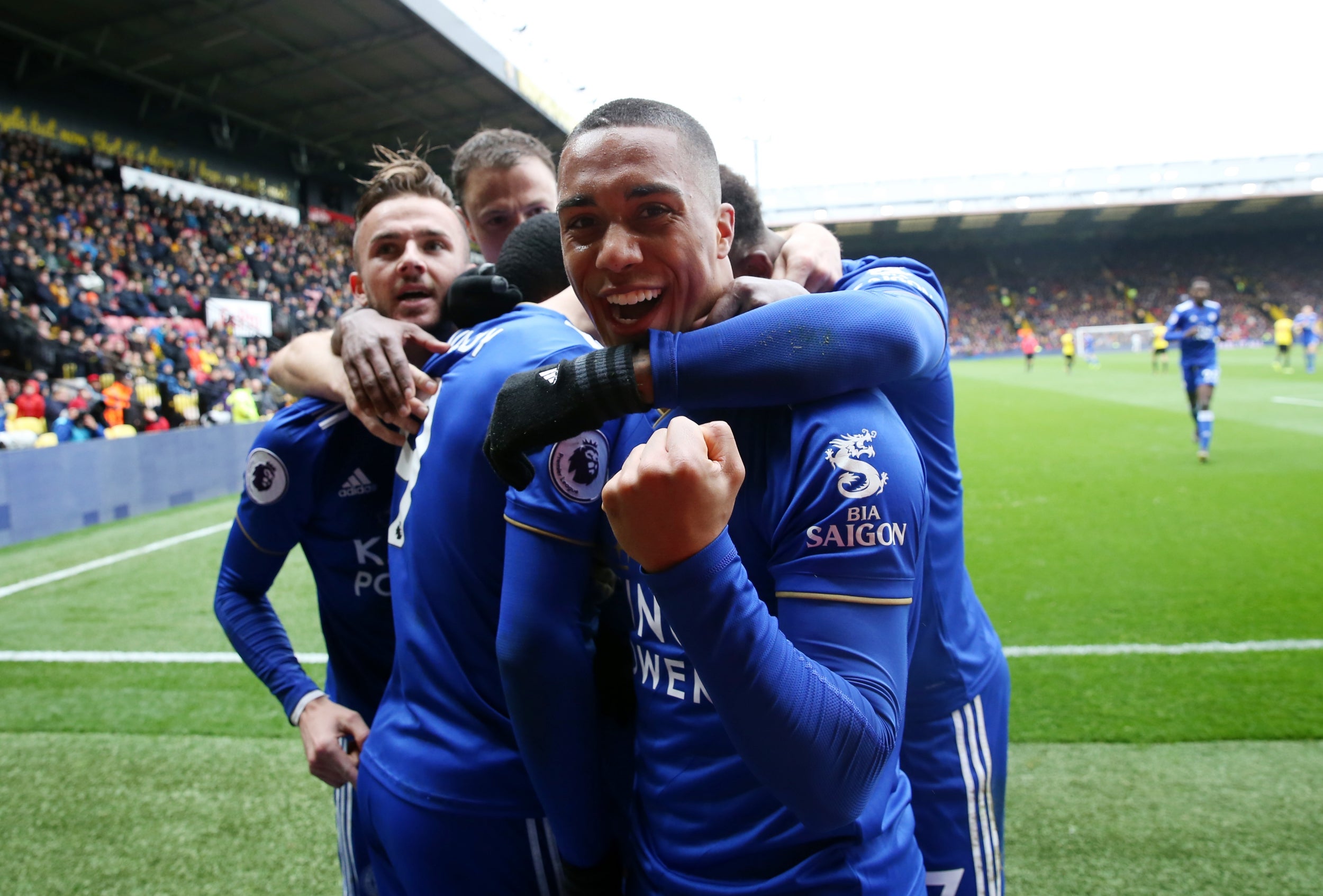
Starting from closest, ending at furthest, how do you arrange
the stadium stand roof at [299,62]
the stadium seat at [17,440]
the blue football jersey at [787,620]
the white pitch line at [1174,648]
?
the blue football jersey at [787,620]
the white pitch line at [1174,648]
the stadium seat at [17,440]
the stadium stand roof at [299,62]

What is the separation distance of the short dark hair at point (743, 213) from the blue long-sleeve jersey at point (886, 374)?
0.47 metres

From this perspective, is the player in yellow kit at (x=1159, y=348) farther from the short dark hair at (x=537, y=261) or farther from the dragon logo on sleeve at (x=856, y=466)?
Answer: the dragon logo on sleeve at (x=856, y=466)

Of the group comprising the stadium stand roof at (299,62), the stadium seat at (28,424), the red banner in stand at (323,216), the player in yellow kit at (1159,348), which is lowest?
the stadium seat at (28,424)

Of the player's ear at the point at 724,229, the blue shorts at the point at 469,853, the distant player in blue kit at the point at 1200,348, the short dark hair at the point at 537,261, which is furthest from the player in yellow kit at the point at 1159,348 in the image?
the blue shorts at the point at 469,853

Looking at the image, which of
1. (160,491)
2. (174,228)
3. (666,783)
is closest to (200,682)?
(666,783)

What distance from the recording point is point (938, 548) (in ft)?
4.83

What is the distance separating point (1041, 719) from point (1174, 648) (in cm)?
128

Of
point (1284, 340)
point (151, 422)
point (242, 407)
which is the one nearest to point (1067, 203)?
point (1284, 340)

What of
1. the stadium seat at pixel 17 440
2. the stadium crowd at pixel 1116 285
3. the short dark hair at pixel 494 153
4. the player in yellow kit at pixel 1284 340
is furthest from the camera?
the stadium crowd at pixel 1116 285

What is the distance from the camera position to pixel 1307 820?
9.73 ft

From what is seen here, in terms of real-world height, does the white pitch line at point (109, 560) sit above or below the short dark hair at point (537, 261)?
below

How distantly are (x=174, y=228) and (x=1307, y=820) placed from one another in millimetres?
21971

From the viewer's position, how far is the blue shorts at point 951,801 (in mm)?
1493

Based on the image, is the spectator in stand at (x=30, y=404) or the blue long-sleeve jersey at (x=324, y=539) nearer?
the blue long-sleeve jersey at (x=324, y=539)
